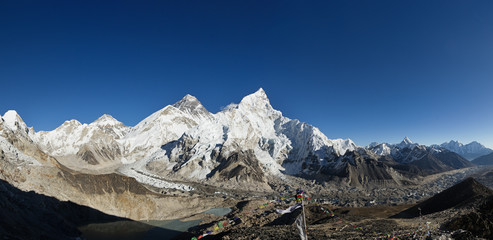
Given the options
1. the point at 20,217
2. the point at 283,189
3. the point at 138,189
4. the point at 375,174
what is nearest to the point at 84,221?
the point at 138,189

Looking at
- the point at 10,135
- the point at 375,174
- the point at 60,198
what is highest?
the point at 10,135

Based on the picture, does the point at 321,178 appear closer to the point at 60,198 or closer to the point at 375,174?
the point at 375,174

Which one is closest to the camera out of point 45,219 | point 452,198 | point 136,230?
point 45,219

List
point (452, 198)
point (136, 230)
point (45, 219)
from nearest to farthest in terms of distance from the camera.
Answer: point (45, 219) → point (136, 230) → point (452, 198)

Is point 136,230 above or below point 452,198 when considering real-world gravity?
above

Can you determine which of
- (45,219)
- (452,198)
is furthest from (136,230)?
(452,198)

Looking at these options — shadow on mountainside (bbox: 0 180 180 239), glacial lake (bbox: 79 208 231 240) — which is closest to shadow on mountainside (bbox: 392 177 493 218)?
glacial lake (bbox: 79 208 231 240)

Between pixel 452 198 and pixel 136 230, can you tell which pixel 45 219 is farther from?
pixel 452 198

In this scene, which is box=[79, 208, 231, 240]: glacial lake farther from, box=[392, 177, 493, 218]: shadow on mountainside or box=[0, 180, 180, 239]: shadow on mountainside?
box=[392, 177, 493, 218]: shadow on mountainside
